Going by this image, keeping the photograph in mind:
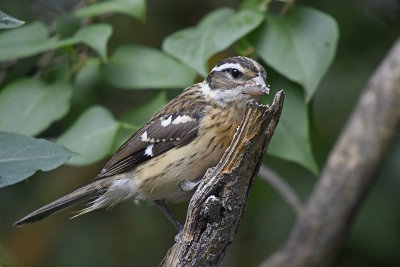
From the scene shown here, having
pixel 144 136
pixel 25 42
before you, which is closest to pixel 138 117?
pixel 144 136

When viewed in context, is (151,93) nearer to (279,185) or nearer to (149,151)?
(279,185)

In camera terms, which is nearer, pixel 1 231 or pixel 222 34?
pixel 222 34

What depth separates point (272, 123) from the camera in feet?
8.43

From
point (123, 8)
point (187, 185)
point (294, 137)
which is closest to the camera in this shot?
point (187, 185)

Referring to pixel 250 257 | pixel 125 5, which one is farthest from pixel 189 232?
pixel 250 257

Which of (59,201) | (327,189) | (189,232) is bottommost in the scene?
(327,189)

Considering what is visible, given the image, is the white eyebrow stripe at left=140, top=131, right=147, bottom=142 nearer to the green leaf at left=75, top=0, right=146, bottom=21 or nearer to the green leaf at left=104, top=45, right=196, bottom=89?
the green leaf at left=104, top=45, right=196, bottom=89

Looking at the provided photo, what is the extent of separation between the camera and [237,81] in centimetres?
325

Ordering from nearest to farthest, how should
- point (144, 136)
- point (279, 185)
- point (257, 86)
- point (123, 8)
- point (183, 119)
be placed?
1. point (257, 86)
2. point (183, 119)
3. point (144, 136)
4. point (123, 8)
5. point (279, 185)

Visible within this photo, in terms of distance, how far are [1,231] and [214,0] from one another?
2.53 meters

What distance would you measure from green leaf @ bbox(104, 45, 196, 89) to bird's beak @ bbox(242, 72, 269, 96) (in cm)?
76

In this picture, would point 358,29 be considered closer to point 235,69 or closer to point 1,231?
point 235,69

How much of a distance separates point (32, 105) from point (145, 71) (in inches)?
26.3

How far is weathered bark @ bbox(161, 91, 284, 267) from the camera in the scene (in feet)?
8.37
